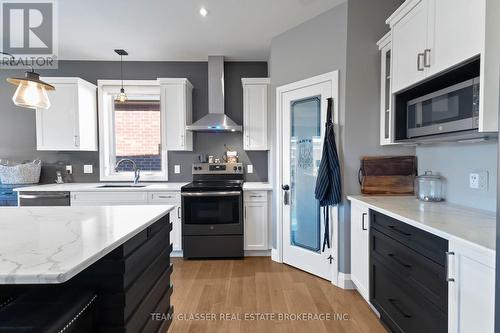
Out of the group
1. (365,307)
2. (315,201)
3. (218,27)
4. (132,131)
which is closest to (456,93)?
(315,201)

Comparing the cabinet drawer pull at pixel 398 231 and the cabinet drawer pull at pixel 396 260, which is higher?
the cabinet drawer pull at pixel 398 231

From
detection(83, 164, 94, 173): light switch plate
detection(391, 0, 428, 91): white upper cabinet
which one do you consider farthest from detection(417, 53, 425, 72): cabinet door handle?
detection(83, 164, 94, 173): light switch plate

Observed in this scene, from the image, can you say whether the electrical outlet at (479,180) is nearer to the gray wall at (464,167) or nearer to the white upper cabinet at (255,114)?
the gray wall at (464,167)

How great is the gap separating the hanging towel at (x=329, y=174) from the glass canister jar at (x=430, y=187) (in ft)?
2.19

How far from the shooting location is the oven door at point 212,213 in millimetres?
3361

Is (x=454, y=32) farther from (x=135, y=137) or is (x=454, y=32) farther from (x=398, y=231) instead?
(x=135, y=137)


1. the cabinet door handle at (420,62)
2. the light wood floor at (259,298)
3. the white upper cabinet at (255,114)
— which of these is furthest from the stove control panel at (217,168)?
the cabinet door handle at (420,62)

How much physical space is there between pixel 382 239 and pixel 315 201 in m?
0.99

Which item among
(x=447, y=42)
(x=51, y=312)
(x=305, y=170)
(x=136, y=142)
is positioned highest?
(x=447, y=42)

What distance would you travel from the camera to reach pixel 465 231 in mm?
1311

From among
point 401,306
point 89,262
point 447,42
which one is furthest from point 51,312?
point 447,42

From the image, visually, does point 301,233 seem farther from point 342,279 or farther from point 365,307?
point 365,307

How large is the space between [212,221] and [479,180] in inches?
104

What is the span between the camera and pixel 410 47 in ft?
6.40
